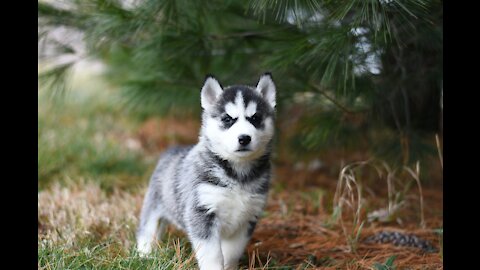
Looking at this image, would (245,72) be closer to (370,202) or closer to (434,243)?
(370,202)

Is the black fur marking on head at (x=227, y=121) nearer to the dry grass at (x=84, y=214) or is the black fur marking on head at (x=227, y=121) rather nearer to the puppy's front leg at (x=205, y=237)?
the puppy's front leg at (x=205, y=237)

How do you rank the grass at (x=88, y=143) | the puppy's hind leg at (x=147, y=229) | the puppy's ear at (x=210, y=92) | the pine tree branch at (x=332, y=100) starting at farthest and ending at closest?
the grass at (x=88, y=143) → the pine tree branch at (x=332, y=100) → the puppy's hind leg at (x=147, y=229) → the puppy's ear at (x=210, y=92)

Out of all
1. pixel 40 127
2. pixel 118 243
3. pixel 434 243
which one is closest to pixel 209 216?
pixel 118 243

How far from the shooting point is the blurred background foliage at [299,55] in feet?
11.0

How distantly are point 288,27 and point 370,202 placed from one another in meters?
1.70

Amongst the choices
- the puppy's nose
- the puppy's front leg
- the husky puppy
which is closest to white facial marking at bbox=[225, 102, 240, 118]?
→ the husky puppy

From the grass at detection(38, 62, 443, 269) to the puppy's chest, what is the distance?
280 millimetres

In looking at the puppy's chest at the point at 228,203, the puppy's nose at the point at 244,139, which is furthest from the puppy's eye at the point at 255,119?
the puppy's chest at the point at 228,203

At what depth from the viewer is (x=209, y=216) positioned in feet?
9.79

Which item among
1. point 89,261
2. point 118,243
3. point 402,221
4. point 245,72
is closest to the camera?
point 89,261

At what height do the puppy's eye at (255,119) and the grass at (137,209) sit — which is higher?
the puppy's eye at (255,119)

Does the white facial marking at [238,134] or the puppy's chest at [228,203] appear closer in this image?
the white facial marking at [238,134]

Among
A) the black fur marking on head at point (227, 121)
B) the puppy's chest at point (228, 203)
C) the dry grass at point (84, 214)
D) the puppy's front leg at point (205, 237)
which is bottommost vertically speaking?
the dry grass at point (84, 214)

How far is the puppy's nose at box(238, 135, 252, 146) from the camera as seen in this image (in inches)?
111
